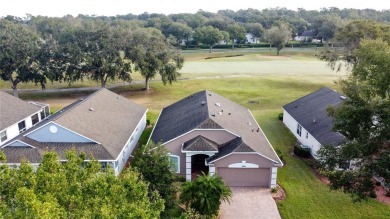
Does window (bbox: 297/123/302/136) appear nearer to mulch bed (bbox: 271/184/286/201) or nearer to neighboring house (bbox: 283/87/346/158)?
neighboring house (bbox: 283/87/346/158)

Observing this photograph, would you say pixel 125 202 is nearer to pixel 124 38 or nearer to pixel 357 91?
pixel 357 91

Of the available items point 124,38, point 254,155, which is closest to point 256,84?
point 124,38

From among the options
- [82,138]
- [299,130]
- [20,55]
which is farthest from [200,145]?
[20,55]

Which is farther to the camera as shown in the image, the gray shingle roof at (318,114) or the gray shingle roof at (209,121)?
the gray shingle roof at (318,114)

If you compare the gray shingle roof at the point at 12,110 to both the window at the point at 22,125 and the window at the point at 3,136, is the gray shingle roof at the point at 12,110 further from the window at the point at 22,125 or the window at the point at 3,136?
the window at the point at 22,125

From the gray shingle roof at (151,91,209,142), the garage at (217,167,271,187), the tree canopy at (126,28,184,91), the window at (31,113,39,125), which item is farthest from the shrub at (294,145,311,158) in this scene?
Result: the tree canopy at (126,28,184,91)

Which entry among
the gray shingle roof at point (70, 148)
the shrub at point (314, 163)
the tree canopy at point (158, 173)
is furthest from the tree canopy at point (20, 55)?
A: the shrub at point (314, 163)

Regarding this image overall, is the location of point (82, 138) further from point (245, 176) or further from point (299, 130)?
point (299, 130)
